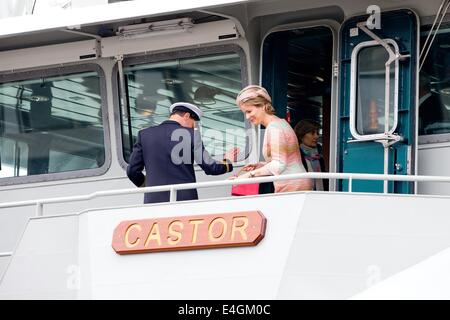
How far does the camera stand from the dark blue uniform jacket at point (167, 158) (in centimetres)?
1264

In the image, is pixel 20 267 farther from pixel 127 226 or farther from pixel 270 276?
pixel 270 276

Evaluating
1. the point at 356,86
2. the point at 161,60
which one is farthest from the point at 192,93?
the point at 356,86

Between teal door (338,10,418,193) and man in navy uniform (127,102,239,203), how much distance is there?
47.9 inches

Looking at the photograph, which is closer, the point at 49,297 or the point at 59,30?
the point at 49,297

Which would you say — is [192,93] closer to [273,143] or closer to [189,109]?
[189,109]

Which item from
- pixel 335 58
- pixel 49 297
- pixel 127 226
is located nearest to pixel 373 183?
pixel 335 58

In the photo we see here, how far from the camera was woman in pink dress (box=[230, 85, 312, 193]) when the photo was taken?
39.8 feet

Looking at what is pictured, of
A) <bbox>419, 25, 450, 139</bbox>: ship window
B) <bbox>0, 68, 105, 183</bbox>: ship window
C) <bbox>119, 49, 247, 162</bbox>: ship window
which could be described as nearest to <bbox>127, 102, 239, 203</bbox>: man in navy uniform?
<bbox>119, 49, 247, 162</bbox>: ship window

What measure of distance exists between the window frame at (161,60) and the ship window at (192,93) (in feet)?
0.05

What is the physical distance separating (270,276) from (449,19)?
3.16 metres
